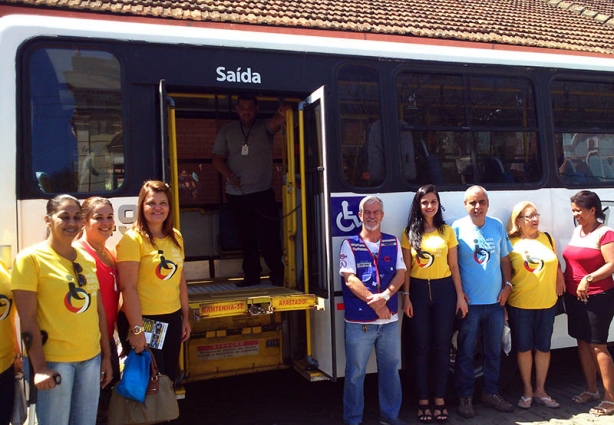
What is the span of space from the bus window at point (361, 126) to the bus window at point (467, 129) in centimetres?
21

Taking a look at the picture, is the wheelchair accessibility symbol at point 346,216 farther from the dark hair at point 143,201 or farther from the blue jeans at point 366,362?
the dark hair at point 143,201

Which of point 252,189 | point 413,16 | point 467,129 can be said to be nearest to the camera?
point 467,129

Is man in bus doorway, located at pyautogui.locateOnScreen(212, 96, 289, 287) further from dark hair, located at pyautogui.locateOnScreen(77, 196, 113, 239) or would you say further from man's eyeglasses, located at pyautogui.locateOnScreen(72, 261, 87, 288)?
man's eyeglasses, located at pyautogui.locateOnScreen(72, 261, 87, 288)

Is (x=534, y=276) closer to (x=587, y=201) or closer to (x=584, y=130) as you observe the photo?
(x=587, y=201)

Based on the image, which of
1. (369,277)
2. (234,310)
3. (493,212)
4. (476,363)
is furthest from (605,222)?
(234,310)

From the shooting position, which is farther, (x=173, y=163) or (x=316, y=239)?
(x=316, y=239)

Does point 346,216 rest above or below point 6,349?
above

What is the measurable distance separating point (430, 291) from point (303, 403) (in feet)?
5.35

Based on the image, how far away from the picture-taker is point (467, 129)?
15.6ft

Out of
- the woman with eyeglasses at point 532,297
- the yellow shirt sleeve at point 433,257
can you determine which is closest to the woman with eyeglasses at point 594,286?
the woman with eyeglasses at point 532,297

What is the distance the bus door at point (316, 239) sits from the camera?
412 centimetres

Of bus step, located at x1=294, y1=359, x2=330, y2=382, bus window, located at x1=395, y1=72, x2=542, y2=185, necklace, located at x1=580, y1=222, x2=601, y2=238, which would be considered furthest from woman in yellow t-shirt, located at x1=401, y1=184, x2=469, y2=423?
necklace, located at x1=580, y1=222, x2=601, y2=238

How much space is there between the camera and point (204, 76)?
4055mm

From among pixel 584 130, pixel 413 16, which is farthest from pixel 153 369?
pixel 413 16
